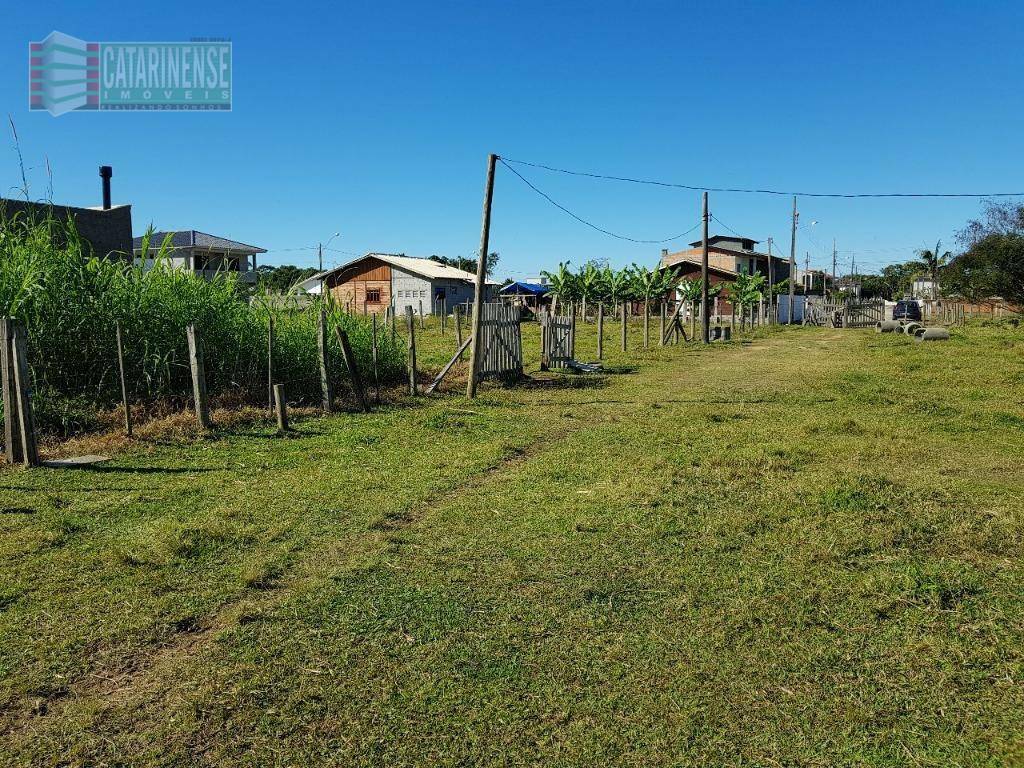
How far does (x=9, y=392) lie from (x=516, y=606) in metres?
6.43

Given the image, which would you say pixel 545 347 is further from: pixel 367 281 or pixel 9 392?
pixel 367 281

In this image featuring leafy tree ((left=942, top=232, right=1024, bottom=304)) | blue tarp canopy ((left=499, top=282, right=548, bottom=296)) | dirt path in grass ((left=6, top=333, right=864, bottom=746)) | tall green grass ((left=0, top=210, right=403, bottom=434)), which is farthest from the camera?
blue tarp canopy ((left=499, top=282, right=548, bottom=296))

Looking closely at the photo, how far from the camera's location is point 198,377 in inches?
389

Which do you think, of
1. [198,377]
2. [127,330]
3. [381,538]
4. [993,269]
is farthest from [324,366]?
[993,269]

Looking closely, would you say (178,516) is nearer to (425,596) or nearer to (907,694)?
(425,596)

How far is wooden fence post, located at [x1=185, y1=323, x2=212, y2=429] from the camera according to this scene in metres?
9.88

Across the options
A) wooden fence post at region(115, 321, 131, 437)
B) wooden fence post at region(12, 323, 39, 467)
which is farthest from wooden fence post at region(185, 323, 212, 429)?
wooden fence post at region(12, 323, 39, 467)

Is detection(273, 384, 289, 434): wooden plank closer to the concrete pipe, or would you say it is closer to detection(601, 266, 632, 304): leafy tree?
the concrete pipe

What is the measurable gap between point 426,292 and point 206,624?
171ft

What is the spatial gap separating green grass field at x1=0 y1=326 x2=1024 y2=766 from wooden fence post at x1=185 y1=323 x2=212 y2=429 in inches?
24.5

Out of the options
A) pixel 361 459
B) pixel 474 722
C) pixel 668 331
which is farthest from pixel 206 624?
pixel 668 331

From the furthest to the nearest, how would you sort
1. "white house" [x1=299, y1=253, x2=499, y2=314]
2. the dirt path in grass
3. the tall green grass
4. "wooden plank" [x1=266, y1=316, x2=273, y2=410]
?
"white house" [x1=299, y1=253, x2=499, y2=314], "wooden plank" [x1=266, y1=316, x2=273, y2=410], the tall green grass, the dirt path in grass

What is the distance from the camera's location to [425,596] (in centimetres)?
485

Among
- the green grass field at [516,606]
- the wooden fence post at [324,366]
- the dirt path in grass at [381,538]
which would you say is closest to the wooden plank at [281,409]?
the green grass field at [516,606]
